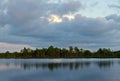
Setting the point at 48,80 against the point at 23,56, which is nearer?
the point at 48,80

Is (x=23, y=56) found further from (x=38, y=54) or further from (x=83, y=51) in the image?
(x=83, y=51)

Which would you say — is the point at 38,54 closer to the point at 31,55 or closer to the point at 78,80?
the point at 31,55

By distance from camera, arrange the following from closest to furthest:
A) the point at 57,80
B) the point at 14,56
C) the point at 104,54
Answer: the point at 57,80, the point at 104,54, the point at 14,56

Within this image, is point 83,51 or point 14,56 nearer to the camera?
point 83,51

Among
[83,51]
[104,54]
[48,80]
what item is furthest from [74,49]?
[48,80]

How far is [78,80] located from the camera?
2733cm

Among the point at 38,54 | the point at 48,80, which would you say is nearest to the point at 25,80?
the point at 48,80

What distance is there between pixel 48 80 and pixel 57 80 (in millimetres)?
1260

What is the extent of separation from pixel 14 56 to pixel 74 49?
4565cm

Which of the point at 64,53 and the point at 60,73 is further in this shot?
the point at 64,53

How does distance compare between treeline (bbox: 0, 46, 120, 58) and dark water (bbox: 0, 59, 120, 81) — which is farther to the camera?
treeline (bbox: 0, 46, 120, 58)

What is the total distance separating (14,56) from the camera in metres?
184

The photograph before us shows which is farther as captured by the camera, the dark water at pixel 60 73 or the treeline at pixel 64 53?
the treeline at pixel 64 53

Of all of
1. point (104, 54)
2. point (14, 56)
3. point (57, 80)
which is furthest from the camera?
point (14, 56)
